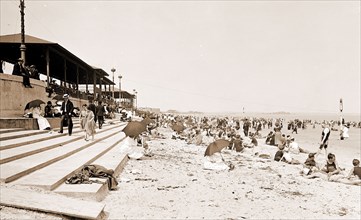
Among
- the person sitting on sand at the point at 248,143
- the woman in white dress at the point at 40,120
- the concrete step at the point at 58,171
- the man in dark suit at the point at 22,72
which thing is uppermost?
the man in dark suit at the point at 22,72

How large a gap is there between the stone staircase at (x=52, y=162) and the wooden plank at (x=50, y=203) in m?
0.03

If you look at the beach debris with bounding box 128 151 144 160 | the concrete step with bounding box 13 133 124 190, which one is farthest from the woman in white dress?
the beach debris with bounding box 128 151 144 160

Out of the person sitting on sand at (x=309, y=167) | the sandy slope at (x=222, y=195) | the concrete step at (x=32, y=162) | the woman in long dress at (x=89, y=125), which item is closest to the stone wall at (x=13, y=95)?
the woman in long dress at (x=89, y=125)

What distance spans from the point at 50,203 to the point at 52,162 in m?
2.69

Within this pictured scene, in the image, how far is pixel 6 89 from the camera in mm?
10367

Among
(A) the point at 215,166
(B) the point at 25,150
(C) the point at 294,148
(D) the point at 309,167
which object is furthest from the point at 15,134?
(C) the point at 294,148

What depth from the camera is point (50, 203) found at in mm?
4258

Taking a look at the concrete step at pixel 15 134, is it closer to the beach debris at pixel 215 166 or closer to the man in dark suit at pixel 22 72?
the man in dark suit at pixel 22 72

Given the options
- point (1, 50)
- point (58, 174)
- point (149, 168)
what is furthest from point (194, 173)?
point (1, 50)

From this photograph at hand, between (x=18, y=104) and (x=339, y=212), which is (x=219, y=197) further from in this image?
(x=18, y=104)

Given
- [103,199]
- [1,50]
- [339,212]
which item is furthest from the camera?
[1,50]

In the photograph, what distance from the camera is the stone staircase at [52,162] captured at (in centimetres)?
497

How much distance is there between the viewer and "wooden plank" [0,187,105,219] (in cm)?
406

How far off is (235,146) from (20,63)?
35.9 feet
